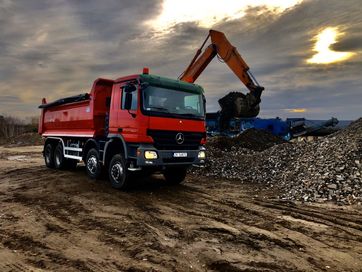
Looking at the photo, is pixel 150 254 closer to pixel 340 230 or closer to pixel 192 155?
pixel 340 230

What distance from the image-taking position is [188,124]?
9469 millimetres

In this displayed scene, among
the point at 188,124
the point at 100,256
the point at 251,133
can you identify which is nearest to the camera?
the point at 100,256

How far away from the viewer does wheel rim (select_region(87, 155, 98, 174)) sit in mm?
11180

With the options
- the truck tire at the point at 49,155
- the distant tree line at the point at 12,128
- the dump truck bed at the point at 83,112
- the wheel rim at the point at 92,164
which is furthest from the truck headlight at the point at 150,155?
the distant tree line at the point at 12,128

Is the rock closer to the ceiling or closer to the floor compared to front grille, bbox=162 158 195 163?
closer to the floor

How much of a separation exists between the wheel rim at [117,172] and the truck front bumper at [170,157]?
46.6 inches

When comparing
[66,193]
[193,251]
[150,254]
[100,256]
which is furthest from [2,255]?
[66,193]

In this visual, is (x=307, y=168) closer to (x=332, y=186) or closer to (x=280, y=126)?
(x=332, y=186)

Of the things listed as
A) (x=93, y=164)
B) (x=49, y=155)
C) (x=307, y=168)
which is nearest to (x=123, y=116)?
(x=93, y=164)

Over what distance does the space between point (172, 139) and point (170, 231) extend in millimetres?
3411

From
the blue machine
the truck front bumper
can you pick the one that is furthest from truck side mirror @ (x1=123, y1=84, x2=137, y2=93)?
the blue machine

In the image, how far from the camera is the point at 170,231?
6.21m

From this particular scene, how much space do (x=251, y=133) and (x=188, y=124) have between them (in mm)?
10998

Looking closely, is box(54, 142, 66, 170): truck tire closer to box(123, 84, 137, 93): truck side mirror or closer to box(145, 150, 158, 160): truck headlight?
box(123, 84, 137, 93): truck side mirror
